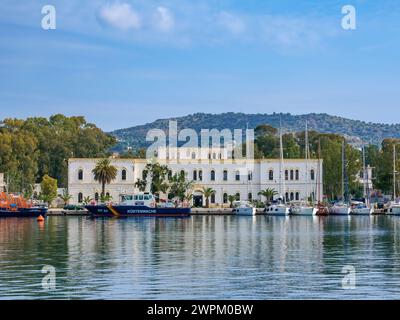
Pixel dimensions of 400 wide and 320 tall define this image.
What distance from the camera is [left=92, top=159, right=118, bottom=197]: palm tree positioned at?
9994 cm

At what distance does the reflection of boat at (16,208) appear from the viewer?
90.9 metres

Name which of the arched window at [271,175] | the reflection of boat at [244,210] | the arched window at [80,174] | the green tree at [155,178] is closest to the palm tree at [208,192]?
the green tree at [155,178]

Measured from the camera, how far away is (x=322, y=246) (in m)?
47.7

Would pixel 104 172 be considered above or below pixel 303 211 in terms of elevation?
above

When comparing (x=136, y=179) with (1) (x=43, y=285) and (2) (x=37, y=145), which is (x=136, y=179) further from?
(1) (x=43, y=285)

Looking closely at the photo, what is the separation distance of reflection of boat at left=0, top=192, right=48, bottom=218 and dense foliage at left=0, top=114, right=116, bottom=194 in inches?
410

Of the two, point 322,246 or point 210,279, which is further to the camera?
point 322,246

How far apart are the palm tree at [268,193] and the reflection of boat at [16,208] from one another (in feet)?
89.1

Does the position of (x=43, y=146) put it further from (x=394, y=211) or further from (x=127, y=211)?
(x=394, y=211)

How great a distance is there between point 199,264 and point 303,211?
60.1 meters

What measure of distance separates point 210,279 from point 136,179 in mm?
74214

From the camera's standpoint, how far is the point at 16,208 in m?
92.1

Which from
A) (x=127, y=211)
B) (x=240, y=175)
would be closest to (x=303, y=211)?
(x=240, y=175)
